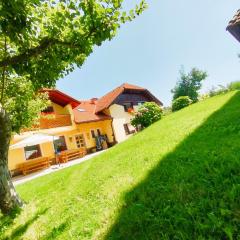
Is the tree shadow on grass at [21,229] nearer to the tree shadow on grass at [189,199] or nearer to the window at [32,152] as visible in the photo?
the tree shadow on grass at [189,199]

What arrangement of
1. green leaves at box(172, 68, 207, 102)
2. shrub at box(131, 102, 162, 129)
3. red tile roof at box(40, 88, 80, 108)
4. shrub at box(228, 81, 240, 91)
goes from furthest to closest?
1. green leaves at box(172, 68, 207, 102)
2. red tile roof at box(40, 88, 80, 108)
3. shrub at box(228, 81, 240, 91)
4. shrub at box(131, 102, 162, 129)

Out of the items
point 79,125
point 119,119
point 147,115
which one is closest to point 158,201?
point 147,115

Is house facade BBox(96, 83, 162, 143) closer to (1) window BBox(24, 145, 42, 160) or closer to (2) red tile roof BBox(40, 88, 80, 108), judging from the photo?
(2) red tile roof BBox(40, 88, 80, 108)

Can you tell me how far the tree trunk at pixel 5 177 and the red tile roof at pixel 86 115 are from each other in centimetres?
1929

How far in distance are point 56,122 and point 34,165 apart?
5.21 metres

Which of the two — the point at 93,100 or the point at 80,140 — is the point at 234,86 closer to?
the point at 80,140

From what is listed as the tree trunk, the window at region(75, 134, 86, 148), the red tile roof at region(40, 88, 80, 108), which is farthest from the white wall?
the tree trunk

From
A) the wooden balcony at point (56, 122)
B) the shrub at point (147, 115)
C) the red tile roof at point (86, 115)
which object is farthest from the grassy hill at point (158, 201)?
the red tile roof at point (86, 115)

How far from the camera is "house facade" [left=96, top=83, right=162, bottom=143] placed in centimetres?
3037

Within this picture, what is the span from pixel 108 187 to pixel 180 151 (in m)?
1.81

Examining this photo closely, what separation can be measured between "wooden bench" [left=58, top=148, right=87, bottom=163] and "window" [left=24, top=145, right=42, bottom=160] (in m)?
2.26

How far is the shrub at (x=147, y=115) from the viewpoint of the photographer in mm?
18688

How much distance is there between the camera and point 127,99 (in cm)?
3350

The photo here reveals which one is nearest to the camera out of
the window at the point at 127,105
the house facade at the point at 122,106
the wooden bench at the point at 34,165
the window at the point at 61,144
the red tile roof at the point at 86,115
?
the wooden bench at the point at 34,165
